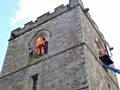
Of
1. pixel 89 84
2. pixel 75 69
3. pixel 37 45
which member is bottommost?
pixel 89 84

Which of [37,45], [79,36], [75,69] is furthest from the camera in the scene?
[37,45]

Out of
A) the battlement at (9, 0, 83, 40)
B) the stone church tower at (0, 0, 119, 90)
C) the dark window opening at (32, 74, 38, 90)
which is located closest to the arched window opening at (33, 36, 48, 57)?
the stone church tower at (0, 0, 119, 90)

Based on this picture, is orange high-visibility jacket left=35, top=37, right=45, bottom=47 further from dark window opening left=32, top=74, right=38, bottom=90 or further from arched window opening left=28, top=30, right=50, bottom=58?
dark window opening left=32, top=74, right=38, bottom=90

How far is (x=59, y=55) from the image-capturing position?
1327 cm

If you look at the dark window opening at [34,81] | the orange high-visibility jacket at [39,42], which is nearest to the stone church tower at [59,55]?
the dark window opening at [34,81]

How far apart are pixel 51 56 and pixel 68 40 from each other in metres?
1.19

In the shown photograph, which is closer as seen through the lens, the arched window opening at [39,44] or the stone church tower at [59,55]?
the stone church tower at [59,55]

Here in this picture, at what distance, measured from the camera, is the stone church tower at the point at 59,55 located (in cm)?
1195

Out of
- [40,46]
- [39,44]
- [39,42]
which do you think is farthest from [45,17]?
[40,46]

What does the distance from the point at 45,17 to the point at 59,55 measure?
393 cm

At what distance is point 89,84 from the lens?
10977mm

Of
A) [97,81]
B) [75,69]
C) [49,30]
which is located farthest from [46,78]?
[49,30]

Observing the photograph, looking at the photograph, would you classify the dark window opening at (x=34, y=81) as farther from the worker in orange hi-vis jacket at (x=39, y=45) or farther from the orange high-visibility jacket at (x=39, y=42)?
the orange high-visibility jacket at (x=39, y=42)

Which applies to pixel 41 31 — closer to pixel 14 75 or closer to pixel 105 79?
pixel 14 75
